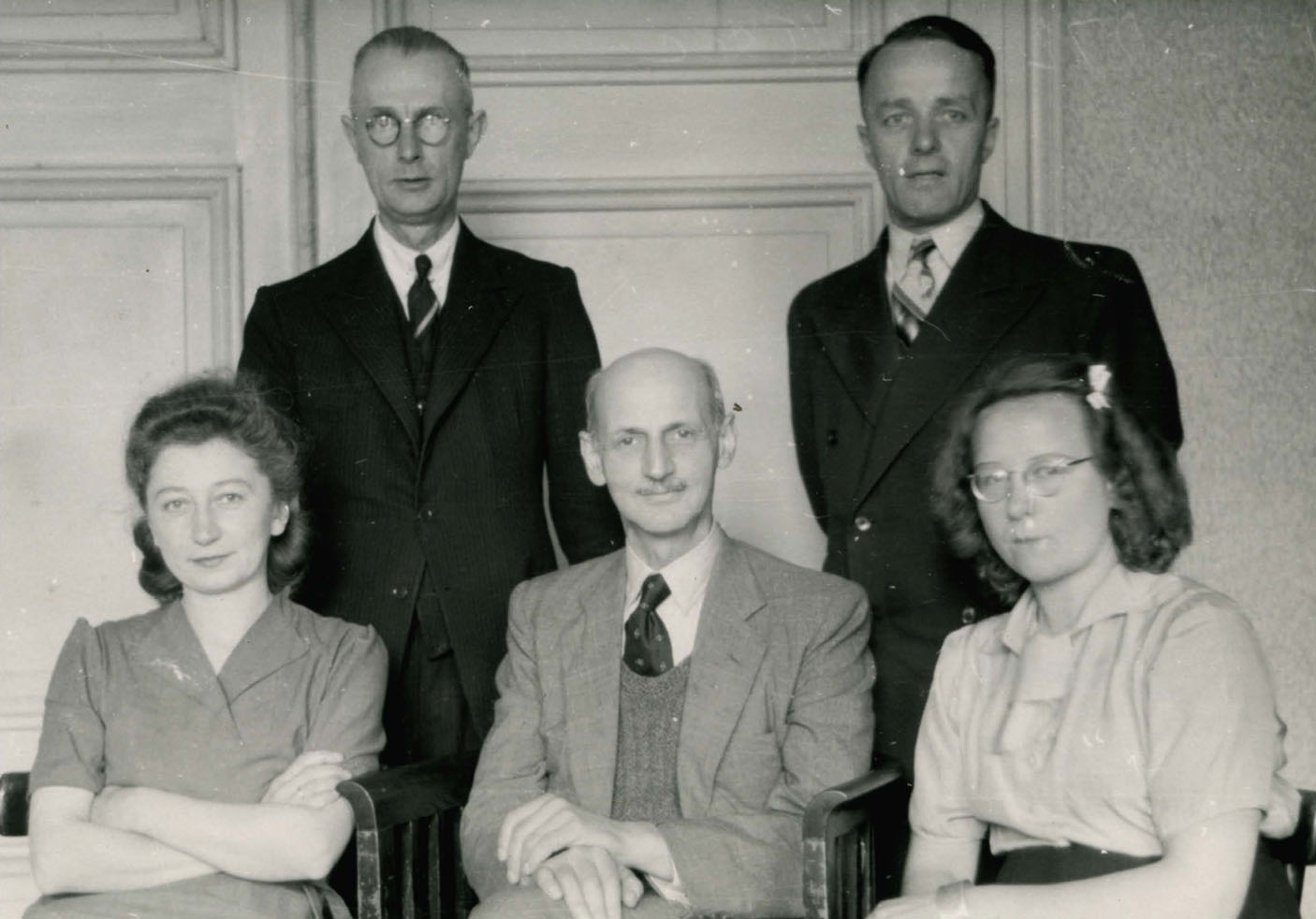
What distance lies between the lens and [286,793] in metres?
2.59

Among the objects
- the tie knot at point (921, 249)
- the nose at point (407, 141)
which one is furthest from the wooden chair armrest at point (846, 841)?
the nose at point (407, 141)

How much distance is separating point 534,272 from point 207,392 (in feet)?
2.36

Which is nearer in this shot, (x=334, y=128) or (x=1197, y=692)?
(x=1197, y=692)

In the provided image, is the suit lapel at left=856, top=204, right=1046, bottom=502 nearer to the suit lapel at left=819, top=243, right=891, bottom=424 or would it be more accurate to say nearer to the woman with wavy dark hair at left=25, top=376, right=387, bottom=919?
the suit lapel at left=819, top=243, right=891, bottom=424

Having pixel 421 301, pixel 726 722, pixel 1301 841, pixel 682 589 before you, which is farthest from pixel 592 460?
pixel 1301 841

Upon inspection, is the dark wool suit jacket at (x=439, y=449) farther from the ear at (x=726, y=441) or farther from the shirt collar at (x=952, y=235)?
the shirt collar at (x=952, y=235)

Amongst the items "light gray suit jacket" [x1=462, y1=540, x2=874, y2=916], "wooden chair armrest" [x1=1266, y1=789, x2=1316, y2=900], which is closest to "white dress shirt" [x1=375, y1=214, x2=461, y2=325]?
"light gray suit jacket" [x1=462, y1=540, x2=874, y2=916]

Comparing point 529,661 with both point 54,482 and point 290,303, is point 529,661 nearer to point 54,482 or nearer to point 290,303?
point 290,303

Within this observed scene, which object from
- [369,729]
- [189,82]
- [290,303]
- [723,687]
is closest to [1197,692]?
[723,687]

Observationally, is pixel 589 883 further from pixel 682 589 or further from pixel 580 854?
pixel 682 589

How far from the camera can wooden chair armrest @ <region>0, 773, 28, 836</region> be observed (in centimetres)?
271

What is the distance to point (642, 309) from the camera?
156 inches

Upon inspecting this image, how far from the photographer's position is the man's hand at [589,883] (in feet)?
7.76

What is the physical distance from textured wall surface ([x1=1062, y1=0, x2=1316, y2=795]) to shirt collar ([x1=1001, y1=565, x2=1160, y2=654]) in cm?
152
